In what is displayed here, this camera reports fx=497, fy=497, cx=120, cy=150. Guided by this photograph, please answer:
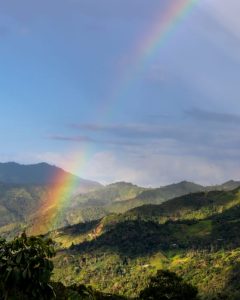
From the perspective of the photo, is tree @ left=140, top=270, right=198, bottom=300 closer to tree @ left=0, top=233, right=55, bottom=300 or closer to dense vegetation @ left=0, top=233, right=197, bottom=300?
dense vegetation @ left=0, top=233, right=197, bottom=300

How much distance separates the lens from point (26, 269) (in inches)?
1544

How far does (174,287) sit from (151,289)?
7760 mm

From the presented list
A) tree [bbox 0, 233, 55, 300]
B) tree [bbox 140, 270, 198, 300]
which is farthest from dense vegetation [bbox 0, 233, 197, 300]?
tree [bbox 140, 270, 198, 300]

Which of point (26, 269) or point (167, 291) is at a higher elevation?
→ point (26, 269)

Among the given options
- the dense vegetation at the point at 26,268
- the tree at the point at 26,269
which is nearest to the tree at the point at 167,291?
the dense vegetation at the point at 26,268

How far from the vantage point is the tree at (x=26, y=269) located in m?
39.2

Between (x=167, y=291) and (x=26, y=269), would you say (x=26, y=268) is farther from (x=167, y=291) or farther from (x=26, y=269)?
(x=167, y=291)

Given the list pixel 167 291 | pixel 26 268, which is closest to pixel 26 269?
pixel 26 268

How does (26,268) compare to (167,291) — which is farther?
(167,291)

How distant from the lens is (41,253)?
4006 centimetres

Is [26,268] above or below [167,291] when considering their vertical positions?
above

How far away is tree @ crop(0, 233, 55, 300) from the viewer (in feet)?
129

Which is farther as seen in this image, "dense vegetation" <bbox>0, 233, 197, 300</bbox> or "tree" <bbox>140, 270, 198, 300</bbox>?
"tree" <bbox>140, 270, 198, 300</bbox>

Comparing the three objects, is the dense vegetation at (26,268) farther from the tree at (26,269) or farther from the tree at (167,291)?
the tree at (167,291)
